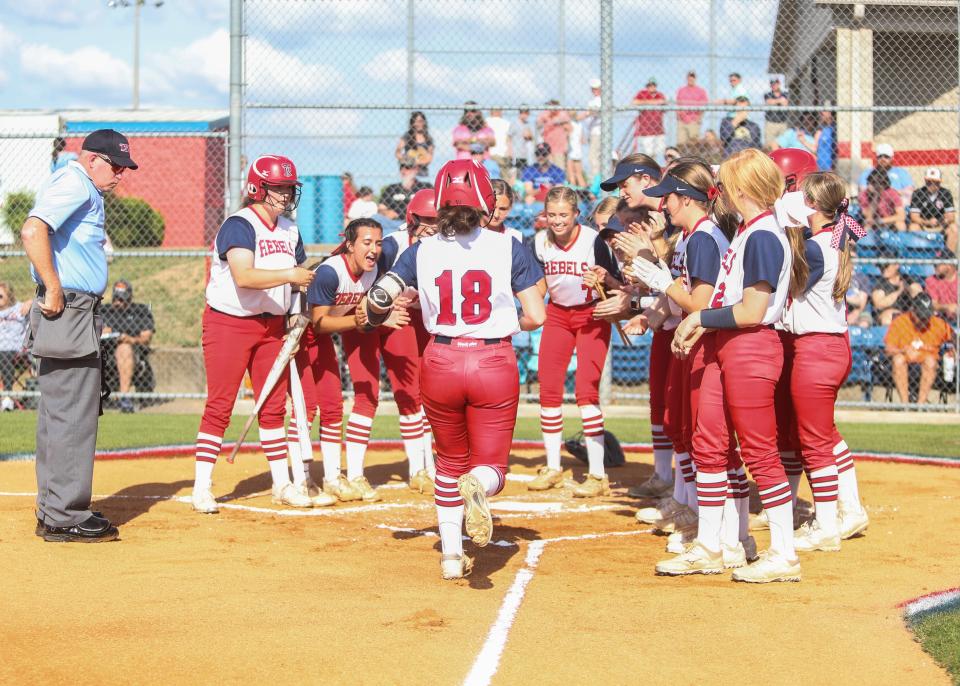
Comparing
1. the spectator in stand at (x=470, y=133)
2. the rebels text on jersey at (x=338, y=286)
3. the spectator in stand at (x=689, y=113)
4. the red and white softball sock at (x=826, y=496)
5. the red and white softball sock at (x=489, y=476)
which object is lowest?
the red and white softball sock at (x=826, y=496)

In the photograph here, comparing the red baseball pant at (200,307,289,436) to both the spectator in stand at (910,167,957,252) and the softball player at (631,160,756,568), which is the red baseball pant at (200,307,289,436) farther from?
the spectator in stand at (910,167,957,252)

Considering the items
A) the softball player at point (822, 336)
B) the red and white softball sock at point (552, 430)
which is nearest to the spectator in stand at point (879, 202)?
the red and white softball sock at point (552, 430)

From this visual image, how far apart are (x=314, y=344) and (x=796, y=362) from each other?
3.66m

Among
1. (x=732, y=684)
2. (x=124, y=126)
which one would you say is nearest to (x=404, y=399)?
(x=732, y=684)

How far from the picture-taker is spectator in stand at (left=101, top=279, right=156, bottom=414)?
13.8m

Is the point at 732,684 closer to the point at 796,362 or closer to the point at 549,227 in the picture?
the point at 796,362

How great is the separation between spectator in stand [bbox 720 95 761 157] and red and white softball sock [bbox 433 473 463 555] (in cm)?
945

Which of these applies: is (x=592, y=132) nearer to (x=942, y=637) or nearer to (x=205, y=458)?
(x=205, y=458)

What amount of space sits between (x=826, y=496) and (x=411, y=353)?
3351 mm

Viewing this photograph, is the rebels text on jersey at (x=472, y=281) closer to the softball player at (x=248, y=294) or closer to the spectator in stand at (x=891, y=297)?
the softball player at (x=248, y=294)

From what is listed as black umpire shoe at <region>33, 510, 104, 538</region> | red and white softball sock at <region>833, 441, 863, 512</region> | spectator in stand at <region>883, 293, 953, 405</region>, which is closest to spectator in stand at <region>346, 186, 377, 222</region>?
spectator in stand at <region>883, 293, 953, 405</region>

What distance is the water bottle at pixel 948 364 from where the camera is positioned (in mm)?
13641

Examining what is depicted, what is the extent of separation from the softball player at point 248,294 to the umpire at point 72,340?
0.88 meters

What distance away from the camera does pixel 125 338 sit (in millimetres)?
13836
